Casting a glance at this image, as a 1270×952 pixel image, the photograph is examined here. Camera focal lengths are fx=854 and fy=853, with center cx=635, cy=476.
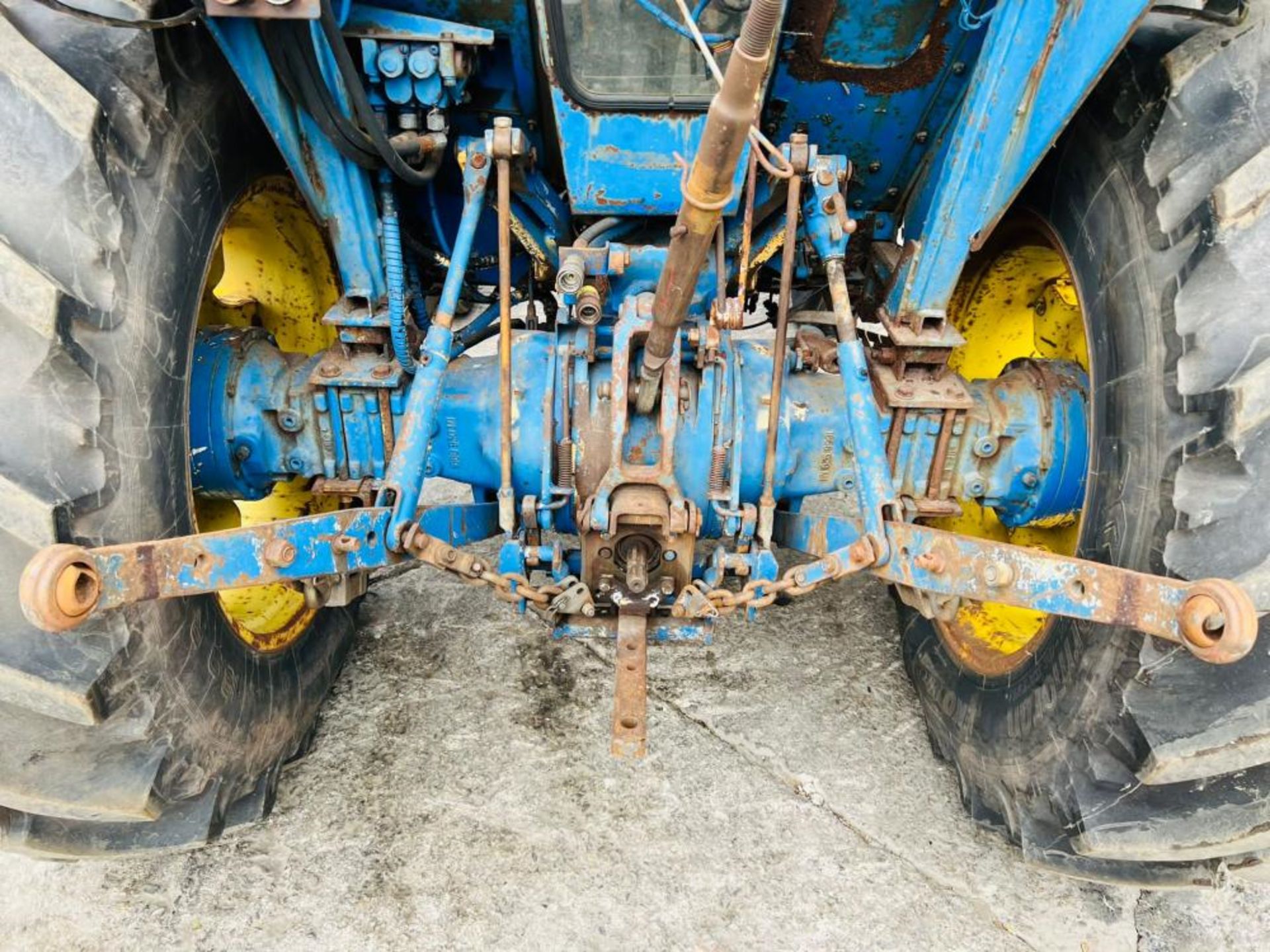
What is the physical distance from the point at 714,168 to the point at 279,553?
88 centimetres

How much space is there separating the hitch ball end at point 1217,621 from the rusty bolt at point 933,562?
0.36 metres

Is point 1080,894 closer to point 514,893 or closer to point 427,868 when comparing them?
point 514,893

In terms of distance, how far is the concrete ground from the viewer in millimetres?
1762

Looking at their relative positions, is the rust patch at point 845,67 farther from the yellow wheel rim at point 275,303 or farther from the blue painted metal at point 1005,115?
the yellow wheel rim at point 275,303

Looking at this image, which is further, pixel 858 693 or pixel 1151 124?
pixel 858 693

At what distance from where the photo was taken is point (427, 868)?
1.86 metres

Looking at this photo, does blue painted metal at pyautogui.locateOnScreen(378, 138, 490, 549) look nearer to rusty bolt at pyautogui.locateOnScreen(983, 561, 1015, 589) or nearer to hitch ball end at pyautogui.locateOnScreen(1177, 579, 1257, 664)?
rusty bolt at pyautogui.locateOnScreen(983, 561, 1015, 589)

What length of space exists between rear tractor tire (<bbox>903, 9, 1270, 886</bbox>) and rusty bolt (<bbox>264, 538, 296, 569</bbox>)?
1388mm

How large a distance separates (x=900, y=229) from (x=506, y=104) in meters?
1.05

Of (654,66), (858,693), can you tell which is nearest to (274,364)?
(654,66)

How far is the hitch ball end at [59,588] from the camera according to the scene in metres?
1.03

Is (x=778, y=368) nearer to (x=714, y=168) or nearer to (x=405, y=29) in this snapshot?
(x=714, y=168)

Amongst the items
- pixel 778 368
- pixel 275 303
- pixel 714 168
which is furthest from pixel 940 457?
pixel 275 303

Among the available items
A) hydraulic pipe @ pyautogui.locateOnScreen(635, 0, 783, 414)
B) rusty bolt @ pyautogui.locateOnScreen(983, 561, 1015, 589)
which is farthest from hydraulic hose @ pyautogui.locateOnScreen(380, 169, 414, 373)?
rusty bolt @ pyautogui.locateOnScreen(983, 561, 1015, 589)
